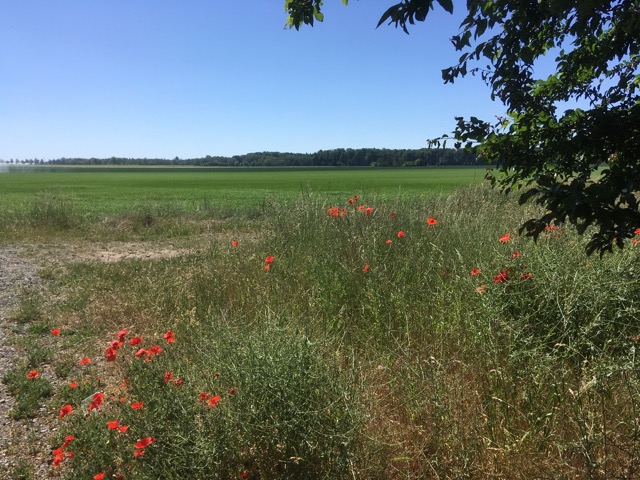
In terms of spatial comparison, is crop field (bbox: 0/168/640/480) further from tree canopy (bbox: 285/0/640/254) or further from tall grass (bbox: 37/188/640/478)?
tree canopy (bbox: 285/0/640/254)

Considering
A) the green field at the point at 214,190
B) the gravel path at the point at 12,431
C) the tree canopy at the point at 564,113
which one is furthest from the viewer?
the green field at the point at 214,190

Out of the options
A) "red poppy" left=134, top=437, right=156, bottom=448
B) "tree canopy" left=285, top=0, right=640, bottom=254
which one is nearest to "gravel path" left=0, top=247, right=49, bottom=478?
"red poppy" left=134, top=437, right=156, bottom=448

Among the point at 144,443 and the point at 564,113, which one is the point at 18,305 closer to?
the point at 144,443

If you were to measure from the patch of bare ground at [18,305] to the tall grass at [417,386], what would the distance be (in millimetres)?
204

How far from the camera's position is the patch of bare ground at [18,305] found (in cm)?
308

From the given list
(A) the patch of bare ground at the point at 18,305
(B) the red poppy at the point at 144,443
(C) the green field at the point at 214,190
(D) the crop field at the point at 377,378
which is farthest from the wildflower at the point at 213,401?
(C) the green field at the point at 214,190

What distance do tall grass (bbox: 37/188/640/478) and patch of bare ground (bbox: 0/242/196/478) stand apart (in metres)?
0.20

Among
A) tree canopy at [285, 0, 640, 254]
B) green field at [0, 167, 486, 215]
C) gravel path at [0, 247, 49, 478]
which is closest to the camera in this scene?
tree canopy at [285, 0, 640, 254]

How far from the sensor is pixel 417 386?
2.69 m

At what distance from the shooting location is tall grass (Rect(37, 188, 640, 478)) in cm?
219

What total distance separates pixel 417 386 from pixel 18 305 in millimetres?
5775

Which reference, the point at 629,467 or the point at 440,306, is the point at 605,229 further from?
the point at 440,306

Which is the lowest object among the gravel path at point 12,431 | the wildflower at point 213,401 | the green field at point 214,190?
the green field at point 214,190

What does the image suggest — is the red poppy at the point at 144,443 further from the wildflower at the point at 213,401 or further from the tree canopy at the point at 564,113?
the tree canopy at the point at 564,113
